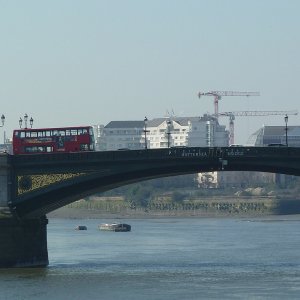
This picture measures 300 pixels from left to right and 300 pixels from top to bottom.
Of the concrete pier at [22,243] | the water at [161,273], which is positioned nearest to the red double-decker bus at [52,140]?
the water at [161,273]

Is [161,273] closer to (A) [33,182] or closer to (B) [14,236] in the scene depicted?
(B) [14,236]

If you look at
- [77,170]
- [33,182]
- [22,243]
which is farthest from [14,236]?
[77,170]

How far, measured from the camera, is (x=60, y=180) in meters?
129

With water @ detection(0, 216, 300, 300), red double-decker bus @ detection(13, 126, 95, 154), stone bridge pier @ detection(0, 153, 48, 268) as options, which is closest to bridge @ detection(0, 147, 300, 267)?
stone bridge pier @ detection(0, 153, 48, 268)

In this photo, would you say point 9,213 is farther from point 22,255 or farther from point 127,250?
point 127,250

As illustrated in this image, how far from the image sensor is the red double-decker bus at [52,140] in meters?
142

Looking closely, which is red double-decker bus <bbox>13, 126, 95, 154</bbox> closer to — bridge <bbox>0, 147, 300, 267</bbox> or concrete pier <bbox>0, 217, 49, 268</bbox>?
concrete pier <bbox>0, 217, 49, 268</bbox>

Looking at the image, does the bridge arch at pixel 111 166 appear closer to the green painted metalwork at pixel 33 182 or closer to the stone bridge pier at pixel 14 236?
the green painted metalwork at pixel 33 182

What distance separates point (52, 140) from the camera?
5595 inches

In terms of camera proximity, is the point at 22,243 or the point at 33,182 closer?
the point at 22,243

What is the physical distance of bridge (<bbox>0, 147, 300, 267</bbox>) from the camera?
419ft

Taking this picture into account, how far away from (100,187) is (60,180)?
4468 millimetres

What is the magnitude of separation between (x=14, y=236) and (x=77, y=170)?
7033mm

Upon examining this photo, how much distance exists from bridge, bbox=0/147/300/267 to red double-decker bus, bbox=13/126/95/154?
10.5 metres
